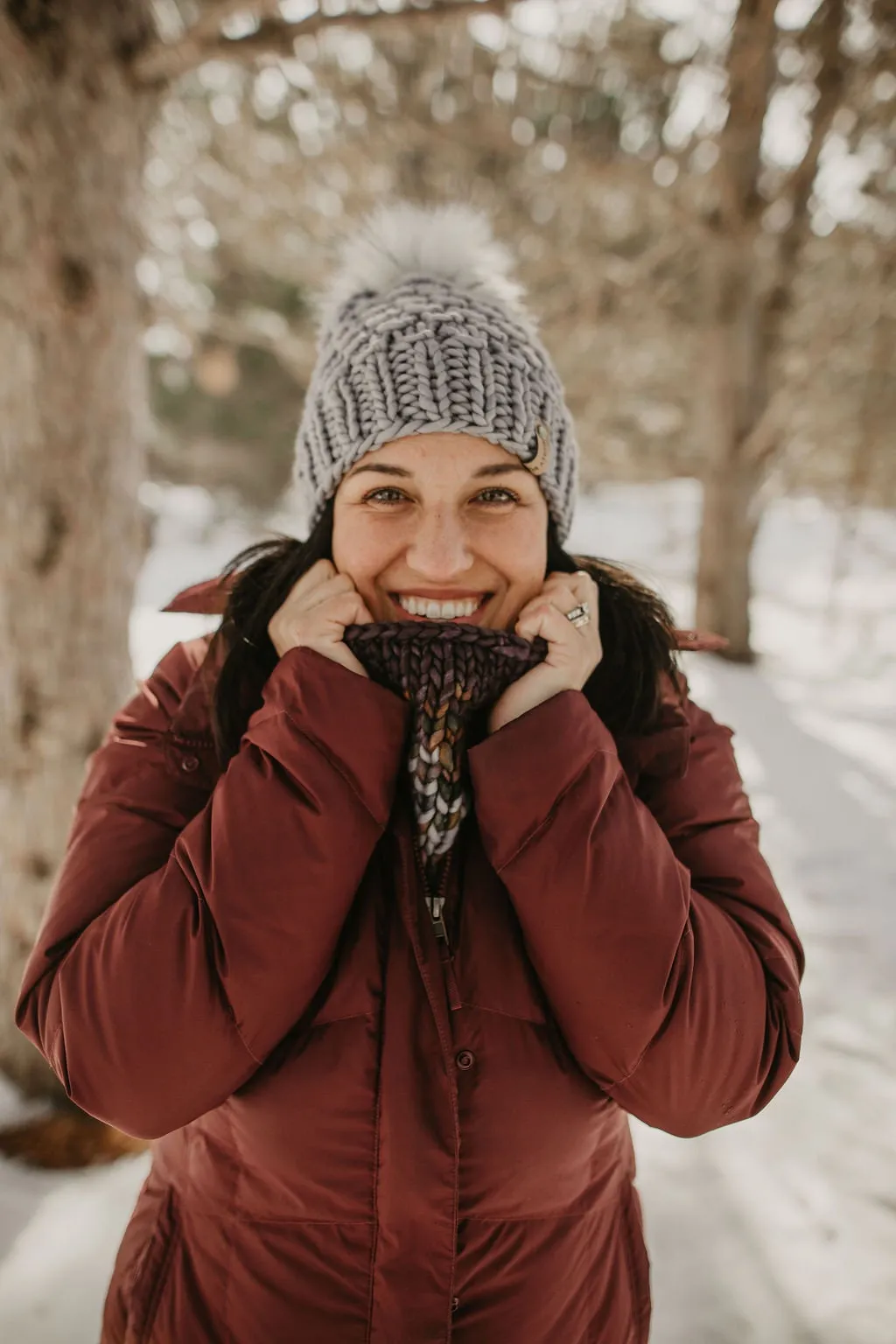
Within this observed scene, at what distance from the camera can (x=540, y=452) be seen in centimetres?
136

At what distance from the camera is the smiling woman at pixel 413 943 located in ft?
3.38

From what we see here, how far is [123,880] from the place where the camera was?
113 centimetres

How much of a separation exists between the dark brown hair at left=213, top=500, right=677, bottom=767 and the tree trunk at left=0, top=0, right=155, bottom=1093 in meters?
0.71

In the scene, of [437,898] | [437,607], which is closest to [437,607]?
[437,607]

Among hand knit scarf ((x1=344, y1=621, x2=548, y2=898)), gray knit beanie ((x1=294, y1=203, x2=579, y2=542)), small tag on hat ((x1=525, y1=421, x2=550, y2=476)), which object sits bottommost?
hand knit scarf ((x1=344, y1=621, x2=548, y2=898))

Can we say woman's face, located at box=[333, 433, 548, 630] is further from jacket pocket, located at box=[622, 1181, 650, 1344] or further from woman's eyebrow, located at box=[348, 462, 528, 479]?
jacket pocket, located at box=[622, 1181, 650, 1344]

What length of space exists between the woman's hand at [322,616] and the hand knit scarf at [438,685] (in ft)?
0.09

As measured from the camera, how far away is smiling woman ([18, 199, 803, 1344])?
103cm

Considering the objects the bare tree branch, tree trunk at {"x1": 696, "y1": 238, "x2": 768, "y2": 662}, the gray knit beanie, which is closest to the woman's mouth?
the gray knit beanie

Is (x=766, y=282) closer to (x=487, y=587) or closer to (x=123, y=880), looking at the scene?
(x=487, y=587)

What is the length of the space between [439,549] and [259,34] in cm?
153

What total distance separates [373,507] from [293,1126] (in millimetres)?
953

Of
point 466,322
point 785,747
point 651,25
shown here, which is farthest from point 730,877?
point 651,25

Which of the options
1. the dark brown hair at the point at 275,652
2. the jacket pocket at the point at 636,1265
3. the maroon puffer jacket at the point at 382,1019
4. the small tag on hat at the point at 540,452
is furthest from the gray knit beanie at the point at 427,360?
the jacket pocket at the point at 636,1265
